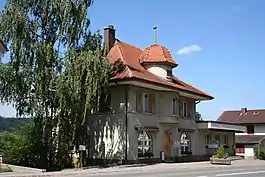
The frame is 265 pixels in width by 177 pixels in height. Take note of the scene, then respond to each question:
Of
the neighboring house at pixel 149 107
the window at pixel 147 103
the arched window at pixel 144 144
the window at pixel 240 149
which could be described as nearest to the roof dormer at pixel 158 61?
the neighboring house at pixel 149 107

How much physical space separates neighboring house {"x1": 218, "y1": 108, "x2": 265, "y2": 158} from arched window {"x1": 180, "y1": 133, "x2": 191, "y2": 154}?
23188 millimetres

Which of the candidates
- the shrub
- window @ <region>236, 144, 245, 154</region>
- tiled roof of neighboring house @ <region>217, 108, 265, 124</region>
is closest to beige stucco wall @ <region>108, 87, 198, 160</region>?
the shrub

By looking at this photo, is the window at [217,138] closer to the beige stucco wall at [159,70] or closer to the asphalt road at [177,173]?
the beige stucco wall at [159,70]

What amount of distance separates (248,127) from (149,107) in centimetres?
3962

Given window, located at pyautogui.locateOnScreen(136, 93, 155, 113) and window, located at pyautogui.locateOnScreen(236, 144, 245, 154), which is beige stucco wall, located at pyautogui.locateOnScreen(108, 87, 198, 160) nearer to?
window, located at pyautogui.locateOnScreen(136, 93, 155, 113)

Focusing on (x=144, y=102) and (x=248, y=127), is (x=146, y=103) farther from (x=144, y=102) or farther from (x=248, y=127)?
(x=248, y=127)

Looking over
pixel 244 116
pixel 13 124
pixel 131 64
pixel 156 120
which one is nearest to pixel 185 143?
pixel 156 120

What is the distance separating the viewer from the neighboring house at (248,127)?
6666 centimetres

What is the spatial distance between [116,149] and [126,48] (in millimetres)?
9908

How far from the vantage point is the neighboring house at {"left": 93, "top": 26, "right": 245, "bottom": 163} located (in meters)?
35.8

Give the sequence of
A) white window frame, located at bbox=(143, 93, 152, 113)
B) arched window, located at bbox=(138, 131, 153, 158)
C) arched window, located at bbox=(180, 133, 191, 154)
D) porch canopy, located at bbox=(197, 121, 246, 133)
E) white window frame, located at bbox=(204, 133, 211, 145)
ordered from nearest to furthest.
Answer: arched window, located at bbox=(138, 131, 153, 158), white window frame, located at bbox=(143, 93, 152, 113), arched window, located at bbox=(180, 133, 191, 154), porch canopy, located at bbox=(197, 121, 246, 133), white window frame, located at bbox=(204, 133, 211, 145)

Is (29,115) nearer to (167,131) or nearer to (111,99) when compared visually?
(111,99)

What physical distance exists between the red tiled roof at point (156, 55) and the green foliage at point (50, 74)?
A: 297 inches

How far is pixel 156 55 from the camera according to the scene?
40.2 meters
